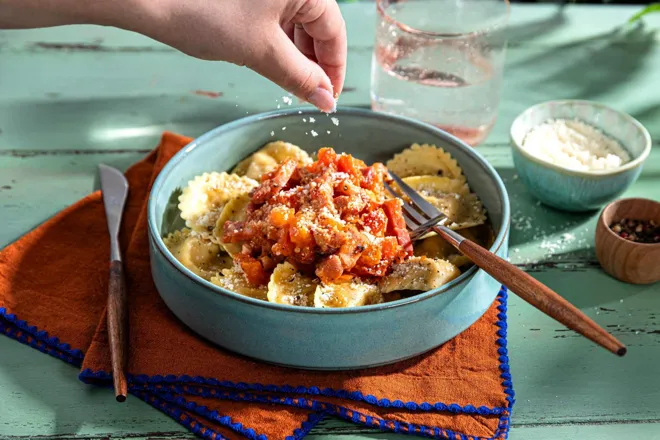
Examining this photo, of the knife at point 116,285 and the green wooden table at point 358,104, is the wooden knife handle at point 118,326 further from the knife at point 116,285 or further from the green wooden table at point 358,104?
the green wooden table at point 358,104

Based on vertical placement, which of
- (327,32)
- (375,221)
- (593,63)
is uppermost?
(327,32)

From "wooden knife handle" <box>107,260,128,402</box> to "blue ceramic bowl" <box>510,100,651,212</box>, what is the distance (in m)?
2.15

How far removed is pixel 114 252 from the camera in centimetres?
355

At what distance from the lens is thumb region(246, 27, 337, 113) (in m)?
2.83

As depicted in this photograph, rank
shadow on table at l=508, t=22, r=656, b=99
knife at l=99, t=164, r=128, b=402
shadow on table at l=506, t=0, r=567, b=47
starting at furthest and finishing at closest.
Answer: shadow on table at l=506, t=0, r=567, b=47 → shadow on table at l=508, t=22, r=656, b=99 → knife at l=99, t=164, r=128, b=402

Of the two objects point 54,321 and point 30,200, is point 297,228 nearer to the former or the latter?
point 54,321

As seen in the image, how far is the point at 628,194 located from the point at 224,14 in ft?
8.72

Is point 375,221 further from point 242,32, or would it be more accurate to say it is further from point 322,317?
point 242,32

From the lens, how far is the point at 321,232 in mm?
3135

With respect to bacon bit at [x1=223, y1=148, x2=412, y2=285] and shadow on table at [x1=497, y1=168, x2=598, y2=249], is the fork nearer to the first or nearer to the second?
bacon bit at [x1=223, y1=148, x2=412, y2=285]

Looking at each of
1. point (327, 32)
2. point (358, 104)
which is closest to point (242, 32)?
point (327, 32)

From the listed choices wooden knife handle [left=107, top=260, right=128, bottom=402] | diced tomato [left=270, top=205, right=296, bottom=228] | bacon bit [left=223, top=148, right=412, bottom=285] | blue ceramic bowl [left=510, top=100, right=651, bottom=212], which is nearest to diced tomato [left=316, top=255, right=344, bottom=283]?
bacon bit [left=223, top=148, right=412, bottom=285]

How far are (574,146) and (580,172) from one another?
0.36 meters

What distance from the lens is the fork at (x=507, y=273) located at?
8.23ft
